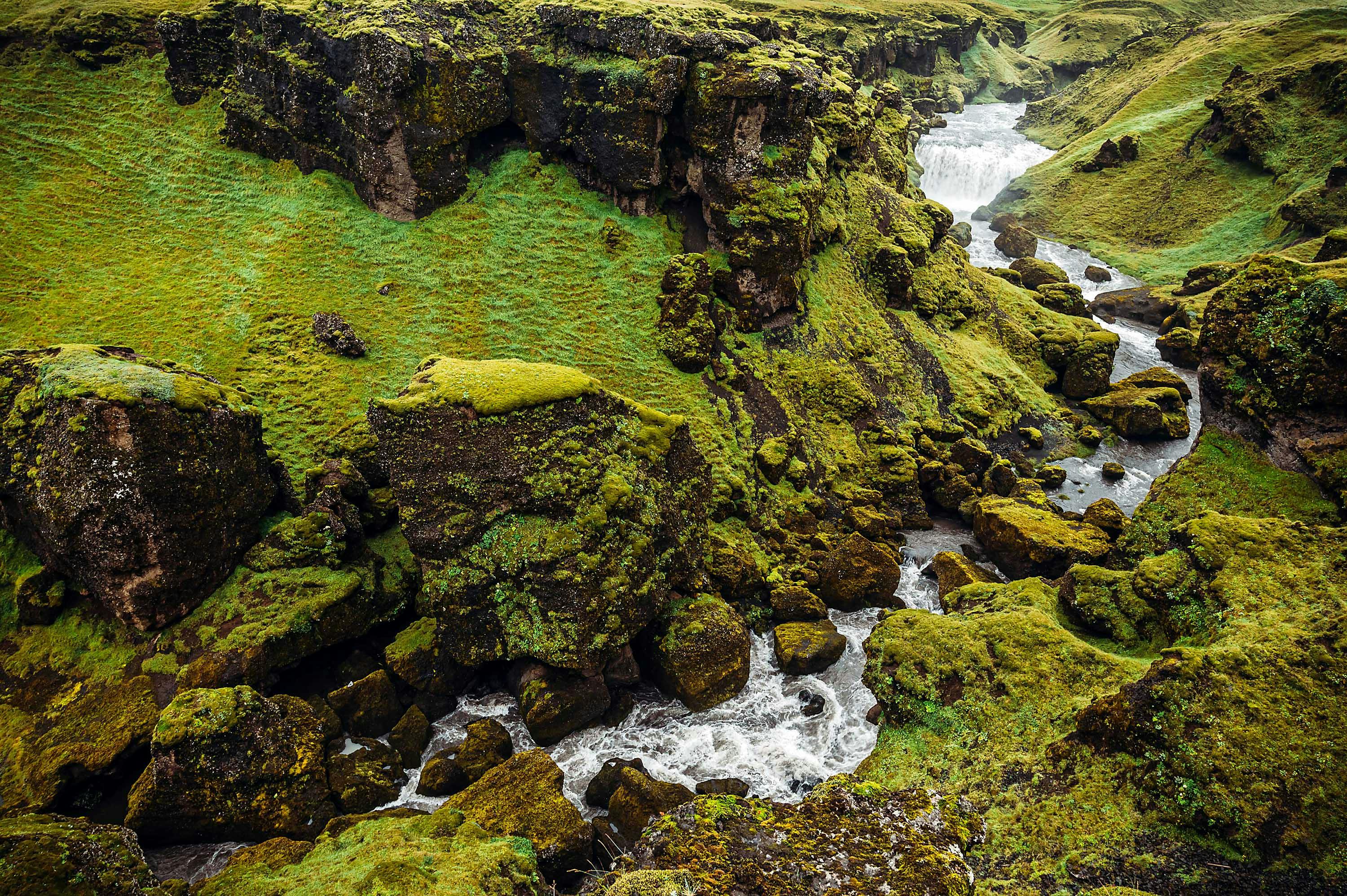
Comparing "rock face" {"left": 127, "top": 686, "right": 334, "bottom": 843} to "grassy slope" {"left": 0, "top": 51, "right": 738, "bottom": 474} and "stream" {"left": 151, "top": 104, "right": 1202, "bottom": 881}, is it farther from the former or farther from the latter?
"grassy slope" {"left": 0, "top": 51, "right": 738, "bottom": 474}

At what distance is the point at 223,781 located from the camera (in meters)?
13.0

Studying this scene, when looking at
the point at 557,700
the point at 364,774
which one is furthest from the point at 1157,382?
the point at 364,774

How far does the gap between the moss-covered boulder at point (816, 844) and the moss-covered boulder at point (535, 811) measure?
383cm

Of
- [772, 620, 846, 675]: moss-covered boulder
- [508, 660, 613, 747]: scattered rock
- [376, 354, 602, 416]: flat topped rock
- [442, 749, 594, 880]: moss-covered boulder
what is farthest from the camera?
[772, 620, 846, 675]: moss-covered boulder

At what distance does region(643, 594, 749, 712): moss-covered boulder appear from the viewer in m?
16.8

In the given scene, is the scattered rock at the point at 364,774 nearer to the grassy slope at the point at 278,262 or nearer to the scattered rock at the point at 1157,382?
the grassy slope at the point at 278,262

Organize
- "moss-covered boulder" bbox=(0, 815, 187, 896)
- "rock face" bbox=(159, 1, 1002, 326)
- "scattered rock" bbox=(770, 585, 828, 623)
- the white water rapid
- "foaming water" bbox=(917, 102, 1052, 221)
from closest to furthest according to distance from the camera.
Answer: "moss-covered boulder" bbox=(0, 815, 187, 896), "scattered rock" bbox=(770, 585, 828, 623), "rock face" bbox=(159, 1, 1002, 326), the white water rapid, "foaming water" bbox=(917, 102, 1052, 221)

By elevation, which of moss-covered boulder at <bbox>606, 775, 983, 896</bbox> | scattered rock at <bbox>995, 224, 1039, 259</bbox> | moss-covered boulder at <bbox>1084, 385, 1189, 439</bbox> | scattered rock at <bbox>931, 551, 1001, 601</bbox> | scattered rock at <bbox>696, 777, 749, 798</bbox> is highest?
moss-covered boulder at <bbox>606, 775, 983, 896</bbox>

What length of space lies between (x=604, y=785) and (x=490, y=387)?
9656 millimetres

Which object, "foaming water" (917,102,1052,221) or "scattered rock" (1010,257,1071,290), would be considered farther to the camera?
"foaming water" (917,102,1052,221)

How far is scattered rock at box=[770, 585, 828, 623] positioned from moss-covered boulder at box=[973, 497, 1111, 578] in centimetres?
649

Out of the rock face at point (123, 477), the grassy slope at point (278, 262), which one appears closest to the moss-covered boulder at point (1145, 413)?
the grassy slope at point (278, 262)

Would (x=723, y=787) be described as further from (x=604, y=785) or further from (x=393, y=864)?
(x=393, y=864)

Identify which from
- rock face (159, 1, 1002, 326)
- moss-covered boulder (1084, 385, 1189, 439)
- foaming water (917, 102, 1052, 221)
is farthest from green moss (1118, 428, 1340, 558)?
foaming water (917, 102, 1052, 221)
